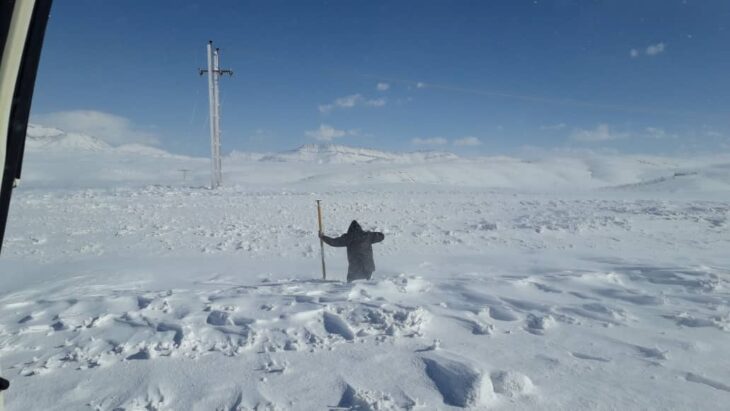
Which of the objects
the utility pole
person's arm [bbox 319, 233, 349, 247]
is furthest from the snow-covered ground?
the utility pole

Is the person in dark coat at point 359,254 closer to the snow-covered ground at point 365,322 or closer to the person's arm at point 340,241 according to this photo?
the person's arm at point 340,241

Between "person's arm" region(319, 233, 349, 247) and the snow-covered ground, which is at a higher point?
"person's arm" region(319, 233, 349, 247)

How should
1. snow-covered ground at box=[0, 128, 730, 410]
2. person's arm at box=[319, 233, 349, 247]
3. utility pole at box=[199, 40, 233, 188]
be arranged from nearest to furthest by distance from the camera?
snow-covered ground at box=[0, 128, 730, 410], person's arm at box=[319, 233, 349, 247], utility pole at box=[199, 40, 233, 188]

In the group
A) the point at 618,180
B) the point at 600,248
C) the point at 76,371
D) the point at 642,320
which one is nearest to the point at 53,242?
the point at 76,371

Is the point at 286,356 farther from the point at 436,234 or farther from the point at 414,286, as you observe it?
the point at 436,234

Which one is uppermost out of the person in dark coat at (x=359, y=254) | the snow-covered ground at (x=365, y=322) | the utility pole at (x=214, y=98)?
the utility pole at (x=214, y=98)

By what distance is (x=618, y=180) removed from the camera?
6931 cm

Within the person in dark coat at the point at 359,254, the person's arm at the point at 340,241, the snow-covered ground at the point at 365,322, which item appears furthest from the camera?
the person's arm at the point at 340,241

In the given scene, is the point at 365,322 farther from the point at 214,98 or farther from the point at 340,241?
the point at 214,98

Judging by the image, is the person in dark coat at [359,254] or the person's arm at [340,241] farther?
the person's arm at [340,241]

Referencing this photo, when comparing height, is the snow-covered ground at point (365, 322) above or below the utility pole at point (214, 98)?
below

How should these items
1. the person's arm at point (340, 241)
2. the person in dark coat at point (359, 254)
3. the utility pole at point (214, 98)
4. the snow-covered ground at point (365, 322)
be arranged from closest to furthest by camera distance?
the snow-covered ground at point (365, 322), the person in dark coat at point (359, 254), the person's arm at point (340, 241), the utility pole at point (214, 98)

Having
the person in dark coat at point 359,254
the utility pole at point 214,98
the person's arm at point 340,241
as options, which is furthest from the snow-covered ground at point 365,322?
the utility pole at point 214,98

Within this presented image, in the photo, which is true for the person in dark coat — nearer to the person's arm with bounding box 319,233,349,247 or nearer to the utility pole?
the person's arm with bounding box 319,233,349,247
